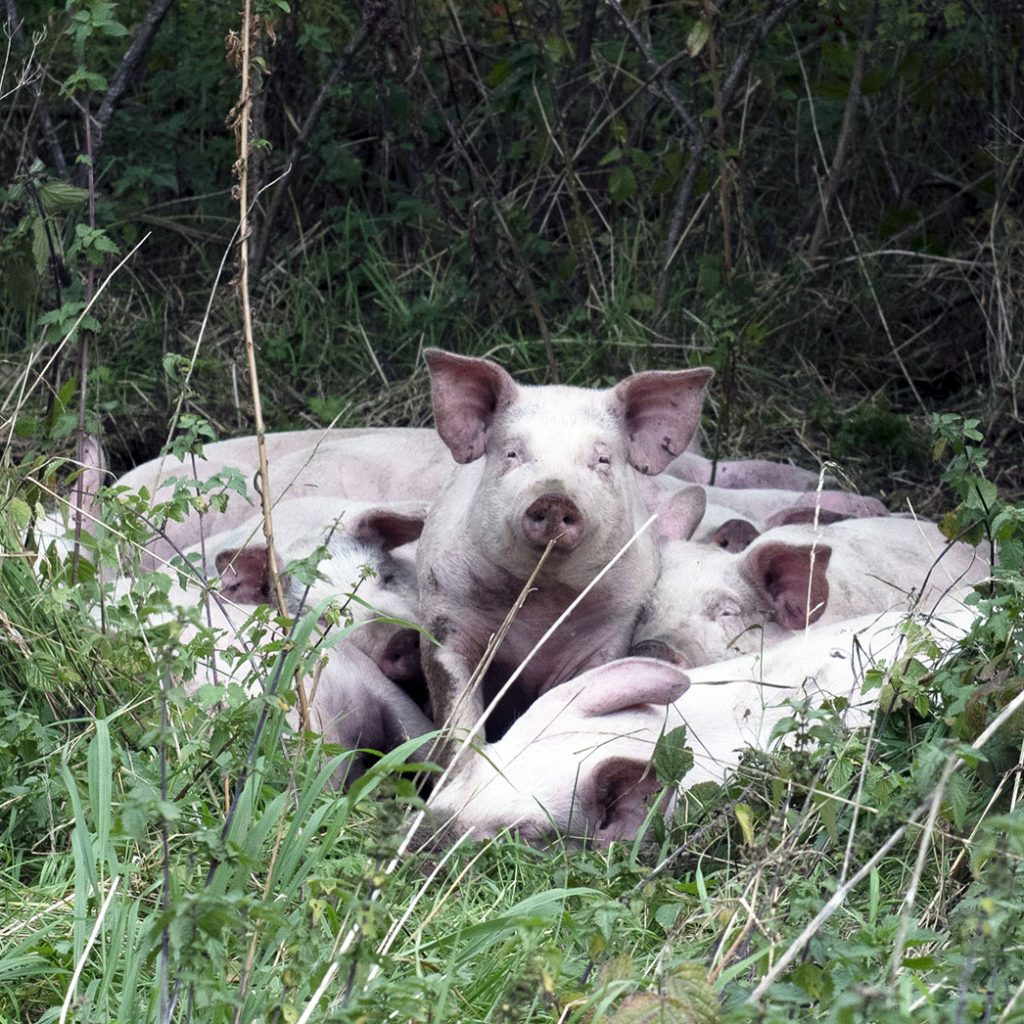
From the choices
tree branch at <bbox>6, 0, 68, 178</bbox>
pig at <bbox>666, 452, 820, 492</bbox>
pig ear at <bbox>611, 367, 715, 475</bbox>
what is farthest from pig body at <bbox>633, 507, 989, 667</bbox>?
tree branch at <bbox>6, 0, 68, 178</bbox>

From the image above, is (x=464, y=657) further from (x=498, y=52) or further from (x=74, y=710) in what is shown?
(x=498, y=52)

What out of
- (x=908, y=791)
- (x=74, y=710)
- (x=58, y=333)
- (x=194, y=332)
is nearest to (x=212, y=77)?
(x=194, y=332)

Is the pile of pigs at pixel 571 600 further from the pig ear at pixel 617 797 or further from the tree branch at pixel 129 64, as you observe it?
the tree branch at pixel 129 64

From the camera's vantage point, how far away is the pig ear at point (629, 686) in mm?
3975

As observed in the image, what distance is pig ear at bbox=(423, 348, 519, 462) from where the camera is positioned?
4602 mm

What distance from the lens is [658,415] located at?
4742 mm

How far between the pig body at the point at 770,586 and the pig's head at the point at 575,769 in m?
0.51

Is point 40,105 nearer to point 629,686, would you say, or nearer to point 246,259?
point 246,259

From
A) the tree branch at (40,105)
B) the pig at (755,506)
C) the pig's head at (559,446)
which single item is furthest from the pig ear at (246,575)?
the tree branch at (40,105)

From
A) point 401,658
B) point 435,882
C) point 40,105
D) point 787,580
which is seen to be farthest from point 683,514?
point 40,105

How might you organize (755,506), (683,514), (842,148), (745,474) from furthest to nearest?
(842,148), (745,474), (755,506), (683,514)

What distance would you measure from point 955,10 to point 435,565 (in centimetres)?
277

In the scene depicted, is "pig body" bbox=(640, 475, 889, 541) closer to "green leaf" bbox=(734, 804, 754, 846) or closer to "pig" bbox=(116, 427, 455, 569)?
"pig" bbox=(116, 427, 455, 569)

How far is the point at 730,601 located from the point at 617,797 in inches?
44.2
